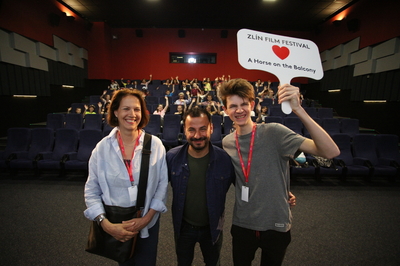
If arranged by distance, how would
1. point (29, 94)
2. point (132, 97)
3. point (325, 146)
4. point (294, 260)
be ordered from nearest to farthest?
point (325, 146) → point (132, 97) → point (294, 260) → point (29, 94)

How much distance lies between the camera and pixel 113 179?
1.07 meters

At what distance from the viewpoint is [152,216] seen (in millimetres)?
1130

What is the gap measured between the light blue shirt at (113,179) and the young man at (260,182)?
1.55ft

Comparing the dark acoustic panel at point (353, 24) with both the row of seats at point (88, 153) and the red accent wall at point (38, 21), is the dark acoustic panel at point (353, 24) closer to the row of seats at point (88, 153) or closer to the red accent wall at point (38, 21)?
the row of seats at point (88, 153)

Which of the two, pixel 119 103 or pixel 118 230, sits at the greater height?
pixel 119 103

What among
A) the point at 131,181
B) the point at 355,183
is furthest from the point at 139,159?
the point at 355,183

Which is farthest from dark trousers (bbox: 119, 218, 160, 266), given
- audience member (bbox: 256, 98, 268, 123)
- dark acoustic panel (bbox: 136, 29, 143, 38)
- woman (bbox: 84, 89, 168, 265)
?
dark acoustic panel (bbox: 136, 29, 143, 38)

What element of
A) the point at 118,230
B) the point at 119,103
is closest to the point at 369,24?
the point at 119,103

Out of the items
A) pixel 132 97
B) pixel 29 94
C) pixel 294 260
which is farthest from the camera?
pixel 29 94

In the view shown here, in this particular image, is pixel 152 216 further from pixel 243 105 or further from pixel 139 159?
pixel 243 105

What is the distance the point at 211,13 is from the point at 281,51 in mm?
9342

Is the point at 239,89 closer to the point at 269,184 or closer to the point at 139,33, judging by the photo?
the point at 269,184

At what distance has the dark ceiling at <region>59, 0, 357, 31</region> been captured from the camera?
790 centimetres

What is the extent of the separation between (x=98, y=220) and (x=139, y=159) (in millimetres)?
389
